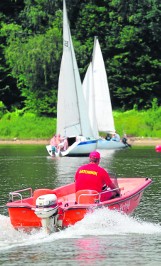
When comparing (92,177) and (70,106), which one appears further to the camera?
(70,106)

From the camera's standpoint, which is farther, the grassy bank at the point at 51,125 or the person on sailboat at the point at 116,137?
the grassy bank at the point at 51,125

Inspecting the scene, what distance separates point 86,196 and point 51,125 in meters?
51.6

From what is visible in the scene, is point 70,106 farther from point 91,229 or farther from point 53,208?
point 53,208

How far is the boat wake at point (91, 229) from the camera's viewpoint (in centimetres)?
2000

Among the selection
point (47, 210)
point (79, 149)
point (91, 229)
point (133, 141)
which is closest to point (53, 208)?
point (47, 210)

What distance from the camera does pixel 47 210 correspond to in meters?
20.2

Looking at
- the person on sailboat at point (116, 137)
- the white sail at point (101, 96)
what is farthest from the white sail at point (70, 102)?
the white sail at point (101, 96)

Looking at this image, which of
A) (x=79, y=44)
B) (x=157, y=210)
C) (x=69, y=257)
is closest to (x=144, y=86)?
(x=79, y=44)

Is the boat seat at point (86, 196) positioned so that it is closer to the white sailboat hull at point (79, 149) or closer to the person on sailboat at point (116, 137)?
the white sailboat hull at point (79, 149)

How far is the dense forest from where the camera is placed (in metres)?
72.8

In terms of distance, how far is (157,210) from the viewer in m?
25.2

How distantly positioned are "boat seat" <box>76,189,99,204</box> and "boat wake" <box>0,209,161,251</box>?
480 millimetres

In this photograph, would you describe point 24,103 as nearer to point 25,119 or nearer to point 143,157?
point 25,119

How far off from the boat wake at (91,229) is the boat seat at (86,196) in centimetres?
48
